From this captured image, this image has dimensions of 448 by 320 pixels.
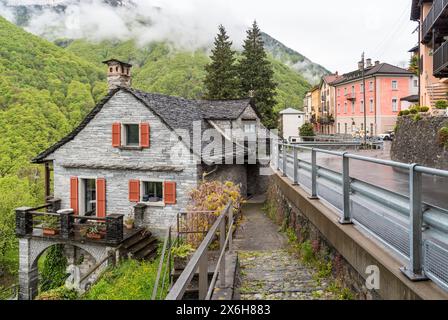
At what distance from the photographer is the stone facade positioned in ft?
61.0

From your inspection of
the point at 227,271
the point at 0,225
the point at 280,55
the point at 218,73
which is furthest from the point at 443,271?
the point at 280,55

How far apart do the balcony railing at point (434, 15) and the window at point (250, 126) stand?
11886mm

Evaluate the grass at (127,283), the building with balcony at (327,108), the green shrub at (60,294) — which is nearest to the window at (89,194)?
the grass at (127,283)

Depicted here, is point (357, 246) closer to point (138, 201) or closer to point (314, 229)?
point (314, 229)

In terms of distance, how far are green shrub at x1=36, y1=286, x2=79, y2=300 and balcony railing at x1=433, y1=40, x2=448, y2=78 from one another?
18.1 metres

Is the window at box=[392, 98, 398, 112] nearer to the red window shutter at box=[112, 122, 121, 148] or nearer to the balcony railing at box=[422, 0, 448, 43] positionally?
the balcony railing at box=[422, 0, 448, 43]

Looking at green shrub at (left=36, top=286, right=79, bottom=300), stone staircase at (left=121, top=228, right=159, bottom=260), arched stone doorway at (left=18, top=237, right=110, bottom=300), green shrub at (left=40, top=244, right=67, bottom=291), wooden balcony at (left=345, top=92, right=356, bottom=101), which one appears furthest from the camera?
wooden balcony at (left=345, top=92, right=356, bottom=101)

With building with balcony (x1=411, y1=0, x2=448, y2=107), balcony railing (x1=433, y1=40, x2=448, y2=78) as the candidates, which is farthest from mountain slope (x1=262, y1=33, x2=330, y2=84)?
balcony railing (x1=433, y1=40, x2=448, y2=78)

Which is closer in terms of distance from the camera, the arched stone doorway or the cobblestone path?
the cobblestone path

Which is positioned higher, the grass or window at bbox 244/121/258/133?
window at bbox 244/121/258/133

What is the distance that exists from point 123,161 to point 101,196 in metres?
2.21

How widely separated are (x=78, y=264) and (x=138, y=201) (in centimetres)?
438

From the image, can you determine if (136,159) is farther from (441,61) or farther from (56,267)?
(441,61)

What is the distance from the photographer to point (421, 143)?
1166cm
